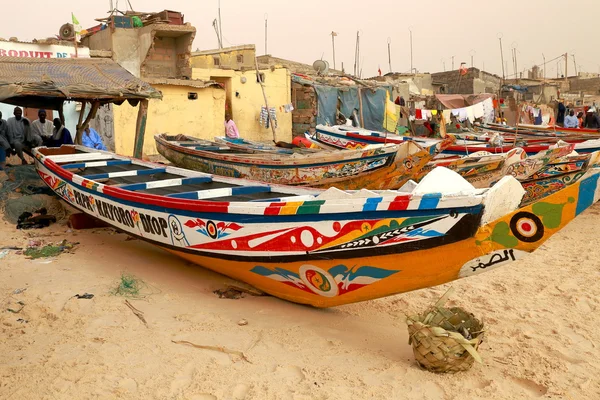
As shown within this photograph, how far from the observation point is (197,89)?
15.1 m

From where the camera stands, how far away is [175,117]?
1483 centimetres

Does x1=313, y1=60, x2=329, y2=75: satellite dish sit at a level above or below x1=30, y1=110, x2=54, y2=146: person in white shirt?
above

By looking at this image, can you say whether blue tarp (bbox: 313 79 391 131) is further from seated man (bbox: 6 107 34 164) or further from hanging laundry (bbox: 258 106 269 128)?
seated man (bbox: 6 107 34 164)

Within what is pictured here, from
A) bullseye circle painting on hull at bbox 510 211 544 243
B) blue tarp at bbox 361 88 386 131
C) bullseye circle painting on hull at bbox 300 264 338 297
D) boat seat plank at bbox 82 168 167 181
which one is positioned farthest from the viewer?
blue tarp at bbox 361 88 386 131

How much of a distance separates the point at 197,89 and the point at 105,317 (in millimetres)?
11585

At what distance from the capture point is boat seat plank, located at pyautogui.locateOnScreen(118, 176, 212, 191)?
593 centimetres

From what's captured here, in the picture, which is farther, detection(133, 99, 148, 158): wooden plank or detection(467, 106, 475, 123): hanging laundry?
detection(467, 106, 475, 123): hanging laundry

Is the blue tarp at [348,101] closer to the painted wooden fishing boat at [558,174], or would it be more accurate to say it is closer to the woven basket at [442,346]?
the painted wooden fishing boat at [558,174]

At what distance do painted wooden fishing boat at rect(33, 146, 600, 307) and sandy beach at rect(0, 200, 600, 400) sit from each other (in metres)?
0.36

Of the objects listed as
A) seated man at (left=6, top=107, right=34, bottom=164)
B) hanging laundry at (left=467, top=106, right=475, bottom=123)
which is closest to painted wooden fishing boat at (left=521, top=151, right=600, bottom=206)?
seated man at (left=6, top=107, right=34, bottom=164)

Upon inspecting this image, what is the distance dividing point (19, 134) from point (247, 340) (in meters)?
7.82

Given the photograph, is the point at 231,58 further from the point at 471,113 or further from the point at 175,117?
the point at 471,113

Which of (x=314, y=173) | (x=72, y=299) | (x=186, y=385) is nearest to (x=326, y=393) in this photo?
(x=186, y=385)

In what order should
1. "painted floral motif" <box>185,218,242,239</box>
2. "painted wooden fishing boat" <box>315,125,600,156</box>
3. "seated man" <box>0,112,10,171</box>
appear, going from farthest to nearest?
1. "painted wooden fishing boat" <box>315,125,600,156</box>
2. "seated man" <box>0,112,10,171</box>
3. "painted floral motif" <box>185,218,242,239</box>
